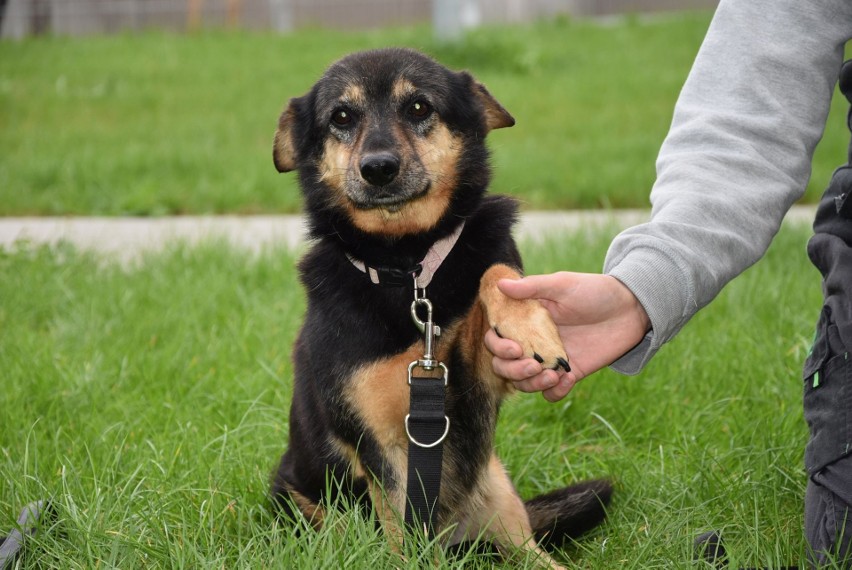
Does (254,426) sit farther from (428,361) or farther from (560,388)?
(560,388)

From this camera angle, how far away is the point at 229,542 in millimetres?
2287

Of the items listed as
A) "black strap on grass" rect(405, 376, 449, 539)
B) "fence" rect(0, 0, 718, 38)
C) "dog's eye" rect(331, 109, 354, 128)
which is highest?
"dog's eye" rect(331, 109, 354, 128)

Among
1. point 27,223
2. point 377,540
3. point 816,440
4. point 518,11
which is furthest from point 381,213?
point 518,11

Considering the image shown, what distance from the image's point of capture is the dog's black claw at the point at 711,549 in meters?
2.13

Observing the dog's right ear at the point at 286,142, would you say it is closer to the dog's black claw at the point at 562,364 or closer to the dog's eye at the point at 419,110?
the dog's eye at the point at 419,110

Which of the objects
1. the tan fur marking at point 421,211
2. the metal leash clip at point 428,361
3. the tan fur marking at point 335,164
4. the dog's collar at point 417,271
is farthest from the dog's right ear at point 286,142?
the metal leash clip at point 428,361

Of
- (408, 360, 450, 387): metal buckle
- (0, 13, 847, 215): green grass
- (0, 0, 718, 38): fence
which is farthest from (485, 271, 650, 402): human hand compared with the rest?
(0, 0, 718, 38): fence

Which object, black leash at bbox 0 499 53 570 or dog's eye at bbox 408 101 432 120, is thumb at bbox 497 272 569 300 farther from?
black leash at bbox 0 499 53 570

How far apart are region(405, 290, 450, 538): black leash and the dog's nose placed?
1.36 feet

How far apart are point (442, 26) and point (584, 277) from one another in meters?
8.57

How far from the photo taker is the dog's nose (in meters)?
2.47

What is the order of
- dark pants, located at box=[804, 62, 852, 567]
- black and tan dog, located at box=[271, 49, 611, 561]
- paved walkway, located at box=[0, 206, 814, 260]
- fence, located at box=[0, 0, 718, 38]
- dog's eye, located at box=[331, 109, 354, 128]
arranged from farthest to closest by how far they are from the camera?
fence, located at box=[0, 0, 718, 38], paved walkway, located at box=[0, 206, 814, 260], dog's eye, located at box=[331, 109, 354, 128], black and tan dog, located at box=[271, 49, 611, 561], dark pants, located at box=[804, 62, 852, 567]

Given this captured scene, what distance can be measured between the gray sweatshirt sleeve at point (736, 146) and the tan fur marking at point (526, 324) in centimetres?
21

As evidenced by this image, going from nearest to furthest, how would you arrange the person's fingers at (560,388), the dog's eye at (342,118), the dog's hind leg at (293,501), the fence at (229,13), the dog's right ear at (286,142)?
the person's fingers at (560,388) → the dog's hind leg at (293,501) → the dog's eye at (342,118) → the dog's right ear at (286,142) → the fence at (229,13)
